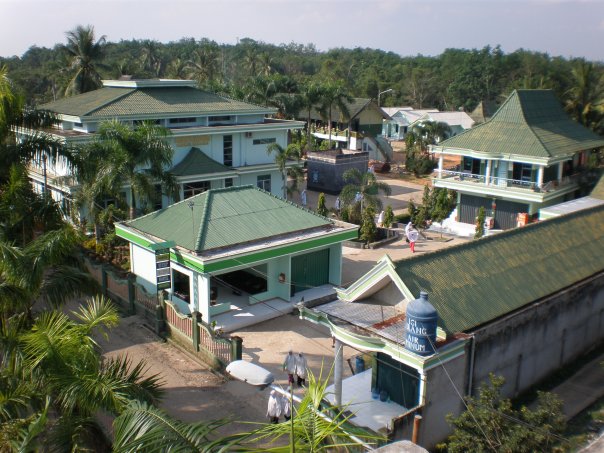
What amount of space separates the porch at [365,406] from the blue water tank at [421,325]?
5.66ft

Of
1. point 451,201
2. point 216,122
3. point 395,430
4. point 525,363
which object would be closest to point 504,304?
point 525,363

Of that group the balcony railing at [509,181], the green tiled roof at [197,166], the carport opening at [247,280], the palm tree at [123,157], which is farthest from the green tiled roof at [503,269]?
the green tiled roof at [197,166]

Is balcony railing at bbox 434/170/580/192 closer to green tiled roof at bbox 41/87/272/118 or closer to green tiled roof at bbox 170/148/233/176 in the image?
green tiled roof at bbox 41/87/272/118

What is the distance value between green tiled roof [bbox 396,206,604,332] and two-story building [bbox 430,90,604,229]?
9.98 metres

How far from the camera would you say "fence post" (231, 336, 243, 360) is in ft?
50.5

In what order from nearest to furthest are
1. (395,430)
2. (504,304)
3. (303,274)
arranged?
1. (395,430)
2. (504,304)
3. (303,274)

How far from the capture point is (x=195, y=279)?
18.6 meters

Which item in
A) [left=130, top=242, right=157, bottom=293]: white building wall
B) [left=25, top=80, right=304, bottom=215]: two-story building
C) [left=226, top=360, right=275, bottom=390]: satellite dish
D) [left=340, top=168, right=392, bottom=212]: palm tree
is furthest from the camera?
[left=340, top=168, right=392, bottom=212]: palm tree

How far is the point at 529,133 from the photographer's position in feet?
96.9

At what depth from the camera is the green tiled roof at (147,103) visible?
28609 mm

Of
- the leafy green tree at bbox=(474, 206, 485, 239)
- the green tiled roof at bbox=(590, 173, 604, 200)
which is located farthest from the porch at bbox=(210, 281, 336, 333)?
the green tiled roof at bbox=(590, 173, 604, 200)

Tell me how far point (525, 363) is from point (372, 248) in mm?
13254

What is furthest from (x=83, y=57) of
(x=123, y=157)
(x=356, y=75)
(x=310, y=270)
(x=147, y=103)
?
(x=356, y=75)

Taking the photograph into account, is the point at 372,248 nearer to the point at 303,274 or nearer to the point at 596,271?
the point at 303,274
